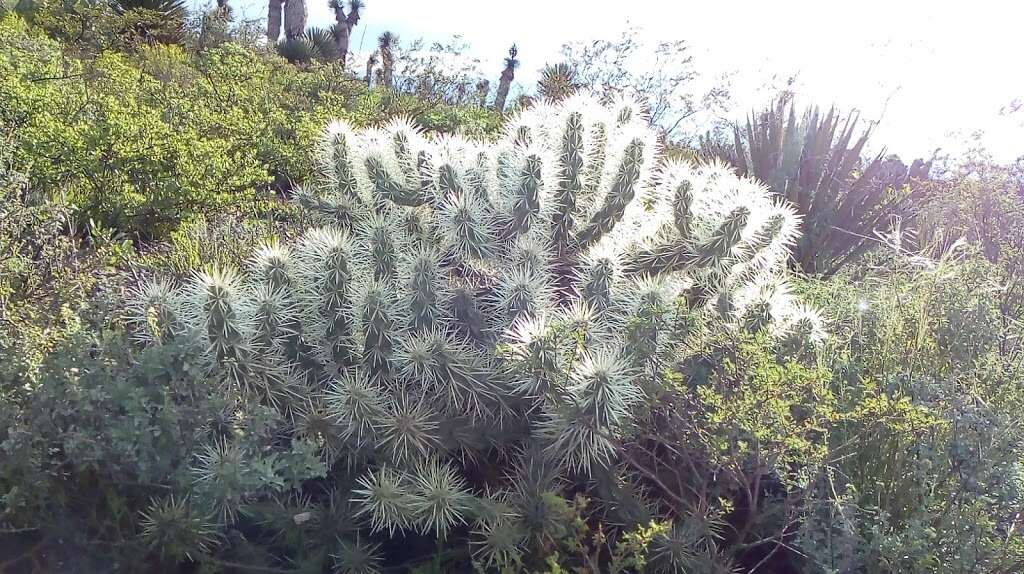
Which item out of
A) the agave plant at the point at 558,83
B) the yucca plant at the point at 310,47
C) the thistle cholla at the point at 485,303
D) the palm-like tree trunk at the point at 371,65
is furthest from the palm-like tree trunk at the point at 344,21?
the thistle cholla at the point at 485,303

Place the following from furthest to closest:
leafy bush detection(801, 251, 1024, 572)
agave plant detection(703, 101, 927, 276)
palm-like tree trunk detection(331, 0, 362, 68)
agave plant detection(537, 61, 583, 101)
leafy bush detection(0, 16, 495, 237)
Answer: palm-like tree trunk detection(331, 0, 362, 68) → agave plant detection(537, 61, 583, 101) → agave plant detection(703, 101, 927, 276) → leafy bush detection(0, 16, 495, 237) → leafy bush detection(801, 251, 1024, 572)

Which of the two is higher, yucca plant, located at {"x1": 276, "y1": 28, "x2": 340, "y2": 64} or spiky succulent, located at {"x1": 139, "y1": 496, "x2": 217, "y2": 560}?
yucca plant, located at {"x1": 276, "y1": 28, "x2": 340, "y2": 64}

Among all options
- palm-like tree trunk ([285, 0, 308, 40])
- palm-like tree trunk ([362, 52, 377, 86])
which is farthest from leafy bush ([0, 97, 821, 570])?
palm-like tree trunk ([285, 0, 308, 40])

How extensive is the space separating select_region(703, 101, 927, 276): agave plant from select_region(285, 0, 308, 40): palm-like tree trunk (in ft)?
51.1

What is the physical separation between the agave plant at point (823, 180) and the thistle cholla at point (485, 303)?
2.59 metres

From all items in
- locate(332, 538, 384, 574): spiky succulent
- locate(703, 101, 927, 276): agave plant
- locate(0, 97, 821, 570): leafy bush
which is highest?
locate(703, 101, 927, 276): agave plant

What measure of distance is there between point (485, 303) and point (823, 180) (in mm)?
4381

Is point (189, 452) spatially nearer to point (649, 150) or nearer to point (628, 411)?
point (628, 411)

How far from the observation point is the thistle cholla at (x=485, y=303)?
2832 mm

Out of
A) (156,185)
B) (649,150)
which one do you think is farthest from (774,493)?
(156,185)

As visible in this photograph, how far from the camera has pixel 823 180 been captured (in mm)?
6820

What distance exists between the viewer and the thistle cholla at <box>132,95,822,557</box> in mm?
2832

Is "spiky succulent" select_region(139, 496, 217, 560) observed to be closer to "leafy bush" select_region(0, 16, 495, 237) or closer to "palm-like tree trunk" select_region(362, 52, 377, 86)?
"leafy bush" select_region(0, 16, 495, 237)

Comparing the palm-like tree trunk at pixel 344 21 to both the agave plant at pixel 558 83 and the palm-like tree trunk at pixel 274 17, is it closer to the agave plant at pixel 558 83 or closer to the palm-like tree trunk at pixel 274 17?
the palm-like tree trunk at pixel 274 17
